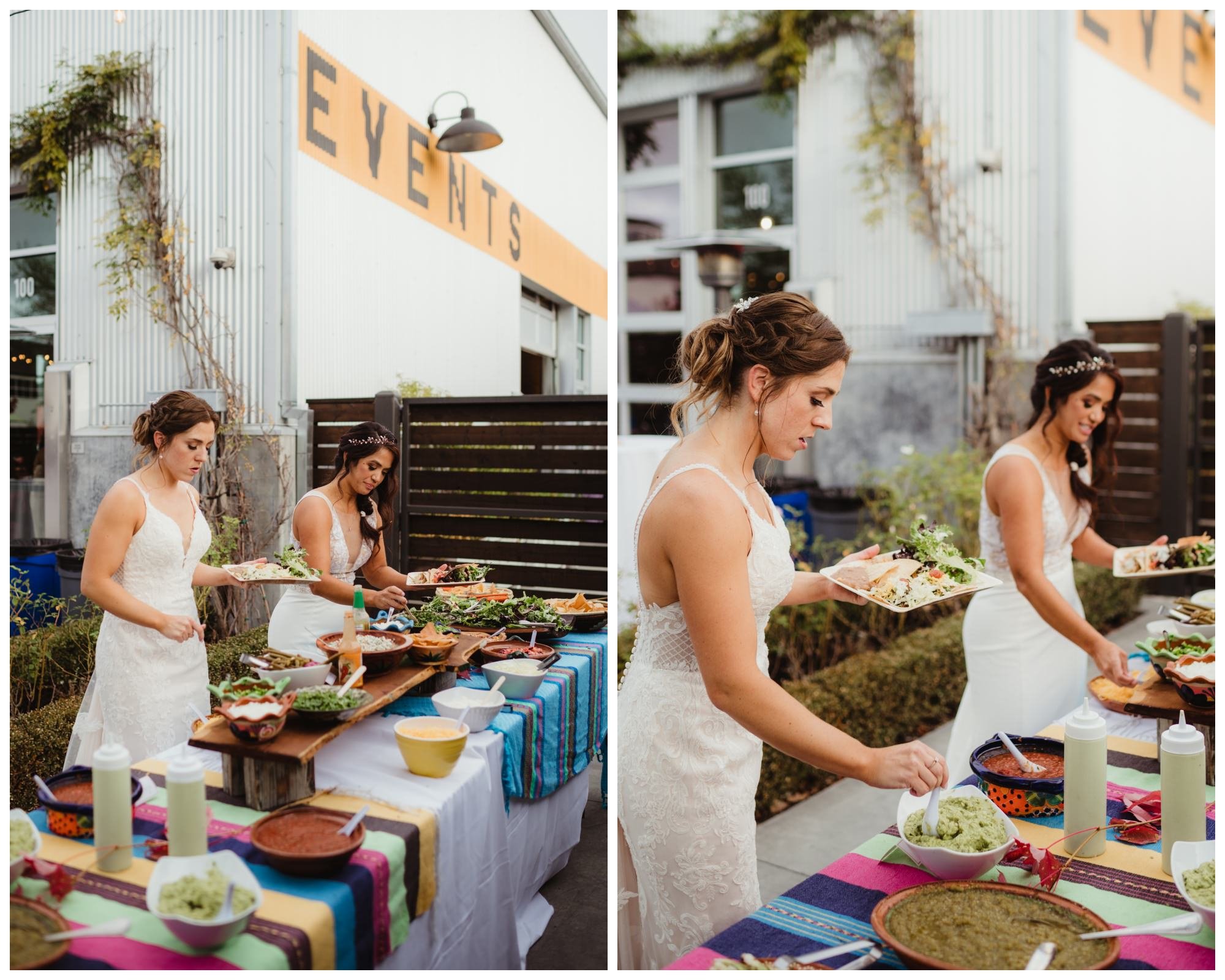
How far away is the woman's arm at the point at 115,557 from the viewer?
1.68 m

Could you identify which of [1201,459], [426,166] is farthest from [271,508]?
[1201,459]

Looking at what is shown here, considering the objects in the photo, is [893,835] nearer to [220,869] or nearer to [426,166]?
[220,869]

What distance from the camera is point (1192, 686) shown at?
1946 millimetres

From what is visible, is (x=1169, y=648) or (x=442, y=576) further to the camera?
(x=1169, y=648)

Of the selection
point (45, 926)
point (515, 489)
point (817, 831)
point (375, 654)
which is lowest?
point (817, 831)

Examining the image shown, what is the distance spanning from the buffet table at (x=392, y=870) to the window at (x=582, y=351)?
64cm

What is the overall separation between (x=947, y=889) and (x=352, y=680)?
1.03 metres

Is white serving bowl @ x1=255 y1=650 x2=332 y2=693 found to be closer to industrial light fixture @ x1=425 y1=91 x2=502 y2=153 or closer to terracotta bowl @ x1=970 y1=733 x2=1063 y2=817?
industrial light fixture @ x1=425 y1=91 x2=502 y2=153

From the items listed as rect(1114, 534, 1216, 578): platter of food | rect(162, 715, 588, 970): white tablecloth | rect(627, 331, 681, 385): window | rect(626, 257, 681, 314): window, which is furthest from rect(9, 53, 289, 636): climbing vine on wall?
rect(627, 331, 681, 385): window

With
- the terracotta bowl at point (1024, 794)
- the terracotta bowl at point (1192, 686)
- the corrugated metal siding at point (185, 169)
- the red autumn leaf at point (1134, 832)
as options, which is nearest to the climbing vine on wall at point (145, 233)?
the corrugated metal siding at point (185, 169)

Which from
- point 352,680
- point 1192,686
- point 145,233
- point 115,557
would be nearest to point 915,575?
point 1192,686

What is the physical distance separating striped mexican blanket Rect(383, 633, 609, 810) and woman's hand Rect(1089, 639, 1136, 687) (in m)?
1.15

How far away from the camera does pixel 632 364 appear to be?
250 inches

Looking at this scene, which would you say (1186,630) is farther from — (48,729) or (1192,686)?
(48,729)
